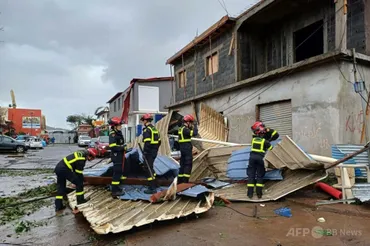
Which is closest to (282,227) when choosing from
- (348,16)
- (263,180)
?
(263,180)

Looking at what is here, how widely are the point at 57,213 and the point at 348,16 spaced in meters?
9.56

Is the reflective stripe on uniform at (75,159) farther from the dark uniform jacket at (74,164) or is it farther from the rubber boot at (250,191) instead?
the rubber boot at (250,191)

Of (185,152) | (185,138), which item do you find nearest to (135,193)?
(185,152)

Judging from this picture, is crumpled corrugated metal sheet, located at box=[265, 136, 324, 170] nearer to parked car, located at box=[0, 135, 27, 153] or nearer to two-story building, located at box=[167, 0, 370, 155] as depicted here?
two-story building, located at box=[167, 0, 370, 155]

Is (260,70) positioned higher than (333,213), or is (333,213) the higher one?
(260,70)

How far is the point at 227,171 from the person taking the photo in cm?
740

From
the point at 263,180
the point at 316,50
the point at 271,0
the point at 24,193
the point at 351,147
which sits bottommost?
the point at 24,193

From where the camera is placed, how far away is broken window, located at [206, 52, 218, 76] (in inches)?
567

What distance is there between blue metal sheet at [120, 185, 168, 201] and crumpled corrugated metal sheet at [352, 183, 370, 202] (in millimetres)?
3758

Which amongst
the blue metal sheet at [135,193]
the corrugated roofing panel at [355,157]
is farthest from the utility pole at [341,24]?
the blue metal sheet at [135,193]

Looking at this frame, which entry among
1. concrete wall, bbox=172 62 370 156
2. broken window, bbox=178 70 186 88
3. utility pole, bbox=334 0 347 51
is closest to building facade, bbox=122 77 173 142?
broken window, bbox=178 70 186 88

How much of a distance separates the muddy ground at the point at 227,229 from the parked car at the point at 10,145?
73.7 feet

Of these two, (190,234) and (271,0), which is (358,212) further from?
(271,0)

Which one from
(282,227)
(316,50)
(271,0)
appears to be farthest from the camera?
(316,50)
